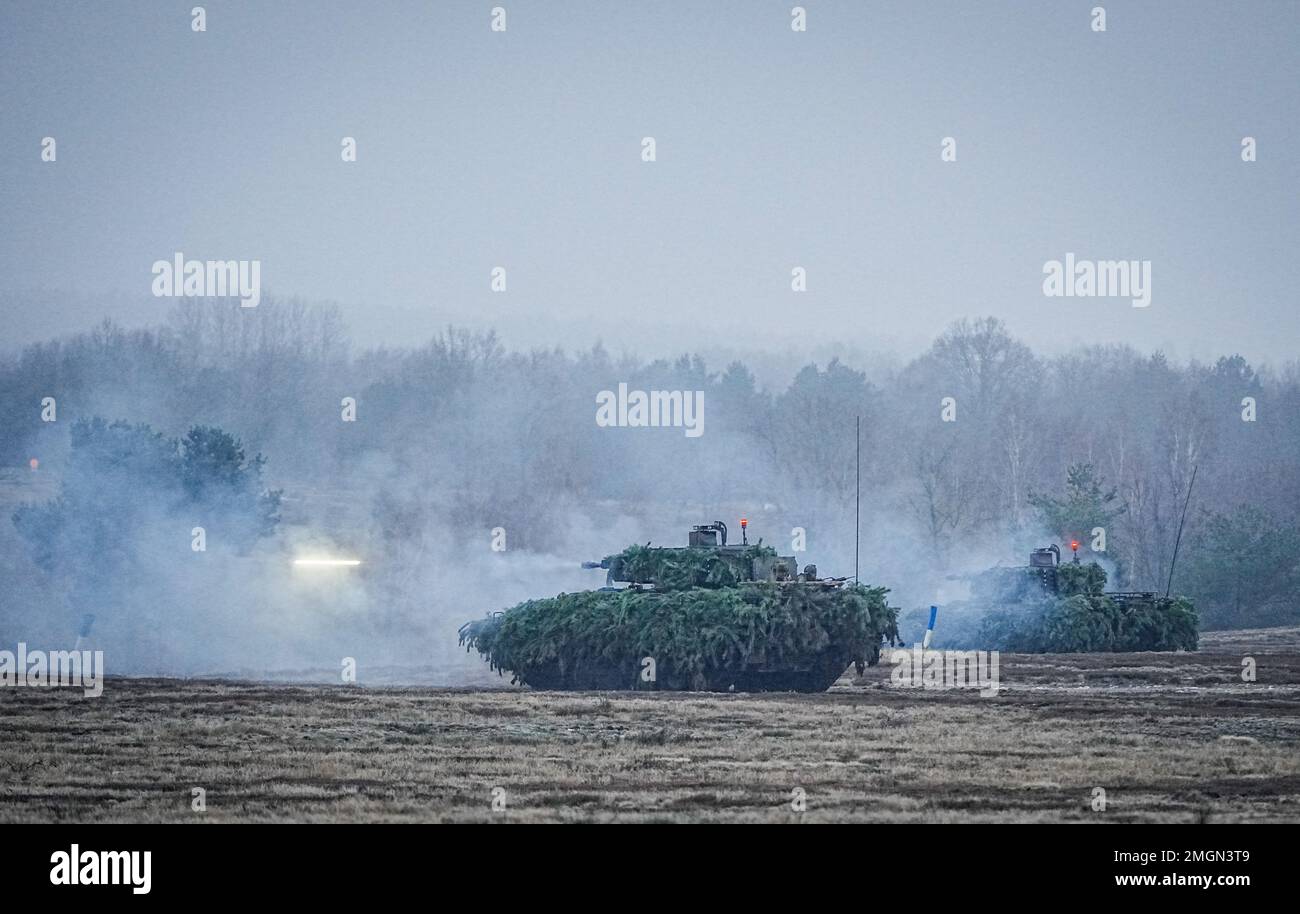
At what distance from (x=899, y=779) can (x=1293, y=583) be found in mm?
41135

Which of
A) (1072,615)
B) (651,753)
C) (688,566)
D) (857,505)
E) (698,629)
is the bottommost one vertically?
(651,753)

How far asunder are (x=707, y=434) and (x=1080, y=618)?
46940 mm

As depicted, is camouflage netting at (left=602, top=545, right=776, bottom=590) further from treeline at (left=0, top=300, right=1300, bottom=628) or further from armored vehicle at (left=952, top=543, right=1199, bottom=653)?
treeline at (left=0, top=300, right=1300, bottom=628)

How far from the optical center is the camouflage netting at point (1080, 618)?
37.7m

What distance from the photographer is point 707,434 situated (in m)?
84.1

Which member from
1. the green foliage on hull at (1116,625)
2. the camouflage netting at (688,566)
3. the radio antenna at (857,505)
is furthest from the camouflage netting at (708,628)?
the green foliage on hull at (1116,625)

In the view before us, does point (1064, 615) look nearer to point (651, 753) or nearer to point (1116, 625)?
point (1116, 625)

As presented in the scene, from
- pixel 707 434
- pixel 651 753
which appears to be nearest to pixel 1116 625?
pixel 651 753

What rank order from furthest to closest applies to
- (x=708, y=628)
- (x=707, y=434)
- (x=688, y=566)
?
(x=707, y=434), (x=688, y=566), (x=708, y=628)

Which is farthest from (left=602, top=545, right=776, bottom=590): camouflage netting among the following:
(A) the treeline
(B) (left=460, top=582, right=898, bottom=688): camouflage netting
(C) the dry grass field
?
(A) the treeline

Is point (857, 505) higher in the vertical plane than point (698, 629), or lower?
higher

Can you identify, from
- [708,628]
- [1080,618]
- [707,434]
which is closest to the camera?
[708,628]

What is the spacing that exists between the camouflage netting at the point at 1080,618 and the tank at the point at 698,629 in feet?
30.4
